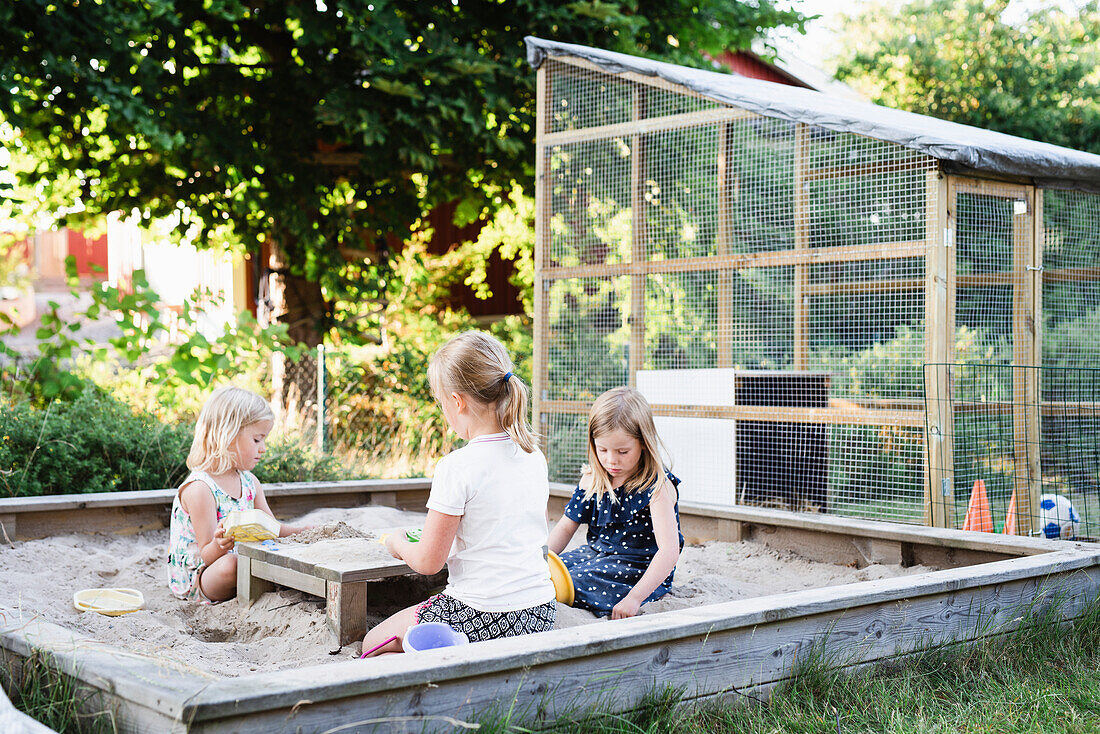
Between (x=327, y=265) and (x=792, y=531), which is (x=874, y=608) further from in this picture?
(x=327, y=265)

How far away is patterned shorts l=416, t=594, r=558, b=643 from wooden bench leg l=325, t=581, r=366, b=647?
322 mm

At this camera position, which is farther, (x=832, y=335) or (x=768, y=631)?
(x=832, y=335)

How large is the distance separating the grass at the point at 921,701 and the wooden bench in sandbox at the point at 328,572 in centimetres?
114

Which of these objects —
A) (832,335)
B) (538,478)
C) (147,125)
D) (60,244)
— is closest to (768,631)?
(538,478)

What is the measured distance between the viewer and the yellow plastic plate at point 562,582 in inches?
140

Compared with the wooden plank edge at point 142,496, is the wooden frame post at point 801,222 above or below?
above

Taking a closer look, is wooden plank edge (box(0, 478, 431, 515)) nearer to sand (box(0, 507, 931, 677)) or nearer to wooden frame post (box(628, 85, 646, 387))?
sand (box(0, 507, 931, 677))

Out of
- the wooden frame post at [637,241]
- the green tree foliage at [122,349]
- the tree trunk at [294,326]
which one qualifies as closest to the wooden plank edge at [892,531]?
the wooden frame post at [637,241]

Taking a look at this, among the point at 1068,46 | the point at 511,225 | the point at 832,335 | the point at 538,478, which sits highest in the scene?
the point at 1068,46

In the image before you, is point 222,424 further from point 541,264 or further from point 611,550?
point 541,264

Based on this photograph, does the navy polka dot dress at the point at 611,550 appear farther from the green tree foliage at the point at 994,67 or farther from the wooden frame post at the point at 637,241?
the green tree foliage at the point at 994,67

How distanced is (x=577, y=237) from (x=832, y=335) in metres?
1.87

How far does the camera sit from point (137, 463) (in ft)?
20.2

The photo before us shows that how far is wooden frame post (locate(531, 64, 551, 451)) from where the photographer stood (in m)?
6.78
